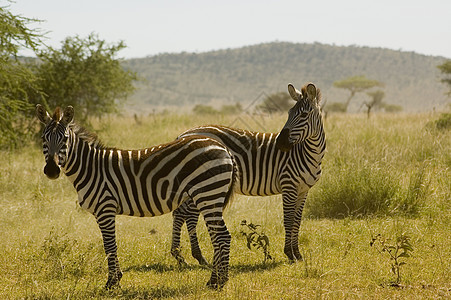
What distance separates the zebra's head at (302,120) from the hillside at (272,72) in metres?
53.1

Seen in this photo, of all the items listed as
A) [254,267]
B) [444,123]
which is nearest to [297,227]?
[254,267]

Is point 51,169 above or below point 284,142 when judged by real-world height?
below

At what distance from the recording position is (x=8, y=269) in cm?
672

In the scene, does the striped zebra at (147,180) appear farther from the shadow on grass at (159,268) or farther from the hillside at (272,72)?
the hillside at (272,72)

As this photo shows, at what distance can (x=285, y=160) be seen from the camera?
7.32 meters

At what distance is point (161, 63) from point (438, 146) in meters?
83.5

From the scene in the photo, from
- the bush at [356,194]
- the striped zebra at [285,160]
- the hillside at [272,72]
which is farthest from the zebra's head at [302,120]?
the hillside at [272,72]

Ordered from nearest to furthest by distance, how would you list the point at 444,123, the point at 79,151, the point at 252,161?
the point at 79,151 → the point at 252,161 → the point at 444,123

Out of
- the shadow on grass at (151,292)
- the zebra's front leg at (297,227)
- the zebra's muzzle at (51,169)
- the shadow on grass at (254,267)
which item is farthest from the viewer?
the zebra's front leg at (297,227)

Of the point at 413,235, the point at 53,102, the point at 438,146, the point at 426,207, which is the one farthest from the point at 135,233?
the point at 53,102

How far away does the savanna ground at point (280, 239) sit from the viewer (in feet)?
19.2

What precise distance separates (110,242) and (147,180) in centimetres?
79

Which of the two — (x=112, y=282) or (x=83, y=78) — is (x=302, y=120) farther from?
(x=83, y=78)

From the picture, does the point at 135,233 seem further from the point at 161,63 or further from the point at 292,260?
the point at 161,63
